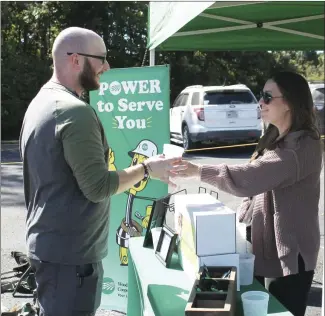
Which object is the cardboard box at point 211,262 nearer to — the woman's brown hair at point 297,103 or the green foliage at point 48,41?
the woman's brown hair at point 297,103

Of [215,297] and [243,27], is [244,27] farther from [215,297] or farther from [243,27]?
[215,297]

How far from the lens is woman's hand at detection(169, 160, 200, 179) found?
2.39 meters

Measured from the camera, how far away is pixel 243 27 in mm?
4746

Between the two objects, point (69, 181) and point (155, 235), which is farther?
point (155, 235)

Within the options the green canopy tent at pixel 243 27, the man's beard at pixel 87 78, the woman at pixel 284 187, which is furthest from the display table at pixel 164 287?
the green canopy tent at pixel 243 27

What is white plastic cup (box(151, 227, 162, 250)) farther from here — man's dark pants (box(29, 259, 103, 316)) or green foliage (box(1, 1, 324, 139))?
green foliage (box(1, 1, 324, 139))

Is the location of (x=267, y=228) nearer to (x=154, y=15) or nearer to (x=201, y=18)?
(x=154, y=15)

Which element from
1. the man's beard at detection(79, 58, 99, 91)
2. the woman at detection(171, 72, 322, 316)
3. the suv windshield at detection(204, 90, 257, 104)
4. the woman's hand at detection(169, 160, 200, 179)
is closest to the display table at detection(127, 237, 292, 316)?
the woman at detection(171, 72, 322, 316)

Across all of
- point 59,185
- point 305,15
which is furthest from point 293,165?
point 305,15

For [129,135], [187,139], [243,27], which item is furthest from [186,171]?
[187,139]

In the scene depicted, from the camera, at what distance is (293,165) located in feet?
7.59

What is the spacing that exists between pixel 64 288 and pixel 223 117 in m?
11.0

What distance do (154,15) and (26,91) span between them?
13.9 m

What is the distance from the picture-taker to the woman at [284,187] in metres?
2.31
